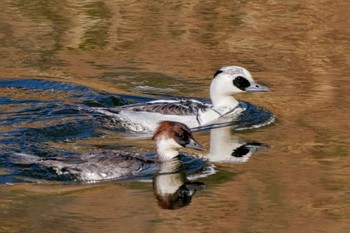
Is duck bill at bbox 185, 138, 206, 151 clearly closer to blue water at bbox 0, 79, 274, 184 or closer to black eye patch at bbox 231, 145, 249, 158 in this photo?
blue water at bbox 0, 79, 274, 184

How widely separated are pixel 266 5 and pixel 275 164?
27.4ft

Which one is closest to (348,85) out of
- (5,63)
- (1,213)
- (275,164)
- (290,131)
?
(290,131)

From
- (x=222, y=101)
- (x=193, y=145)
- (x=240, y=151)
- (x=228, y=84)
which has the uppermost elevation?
(x=193, y=145)

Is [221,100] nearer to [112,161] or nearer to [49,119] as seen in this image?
[49,119]

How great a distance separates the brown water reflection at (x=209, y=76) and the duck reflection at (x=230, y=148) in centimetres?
14

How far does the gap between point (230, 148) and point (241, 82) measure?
2176 millimetres

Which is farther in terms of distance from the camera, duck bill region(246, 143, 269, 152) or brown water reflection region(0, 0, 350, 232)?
duck bill region(246, 143, 269, 152)

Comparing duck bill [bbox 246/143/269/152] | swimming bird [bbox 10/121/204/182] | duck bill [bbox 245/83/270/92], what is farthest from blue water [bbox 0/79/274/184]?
duck bill [bbox 246/143/269/152]

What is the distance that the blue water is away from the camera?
39.3ft

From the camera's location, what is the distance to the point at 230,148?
12.5 metres

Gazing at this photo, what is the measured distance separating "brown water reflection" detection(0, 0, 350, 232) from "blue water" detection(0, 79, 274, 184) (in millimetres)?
326

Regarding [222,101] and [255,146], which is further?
[222,101]

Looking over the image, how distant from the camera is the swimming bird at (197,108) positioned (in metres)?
13.6

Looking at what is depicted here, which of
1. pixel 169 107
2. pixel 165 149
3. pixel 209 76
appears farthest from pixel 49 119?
pixel 209 76
